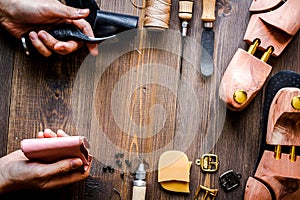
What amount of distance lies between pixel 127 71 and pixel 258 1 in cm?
43

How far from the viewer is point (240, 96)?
1450mm

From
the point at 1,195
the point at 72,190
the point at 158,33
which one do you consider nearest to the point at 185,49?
the point at 158,33

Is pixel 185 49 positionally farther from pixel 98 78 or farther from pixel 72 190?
pixel 72 190

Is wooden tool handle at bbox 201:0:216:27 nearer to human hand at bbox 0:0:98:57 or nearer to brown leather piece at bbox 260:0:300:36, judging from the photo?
brown leather piece at bbox 260:0:300:36

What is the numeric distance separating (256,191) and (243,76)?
13.0 inches

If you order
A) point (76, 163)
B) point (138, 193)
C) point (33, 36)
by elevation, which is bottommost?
point (138, 193)

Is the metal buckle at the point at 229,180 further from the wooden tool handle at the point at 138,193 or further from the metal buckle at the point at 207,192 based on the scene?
the wooden tool handle at the point at 138,193

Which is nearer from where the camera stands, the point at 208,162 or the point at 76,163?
the point at 76,163

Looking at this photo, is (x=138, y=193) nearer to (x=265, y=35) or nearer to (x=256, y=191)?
(x=256, y=191)

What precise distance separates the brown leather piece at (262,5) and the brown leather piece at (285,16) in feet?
0.07

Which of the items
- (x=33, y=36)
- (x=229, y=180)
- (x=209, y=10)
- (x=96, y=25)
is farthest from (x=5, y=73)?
(x=229, y=180)

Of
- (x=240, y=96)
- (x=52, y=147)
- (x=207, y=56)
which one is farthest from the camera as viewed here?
(x=207, y=56)

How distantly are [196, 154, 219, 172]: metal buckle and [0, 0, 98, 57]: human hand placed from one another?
1.49 ft

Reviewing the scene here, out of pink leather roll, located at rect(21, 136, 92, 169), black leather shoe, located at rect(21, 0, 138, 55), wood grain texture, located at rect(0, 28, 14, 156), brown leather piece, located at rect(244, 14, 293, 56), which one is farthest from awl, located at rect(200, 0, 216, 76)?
wood grain texture, located at rect(0, 28, 14, 156)
